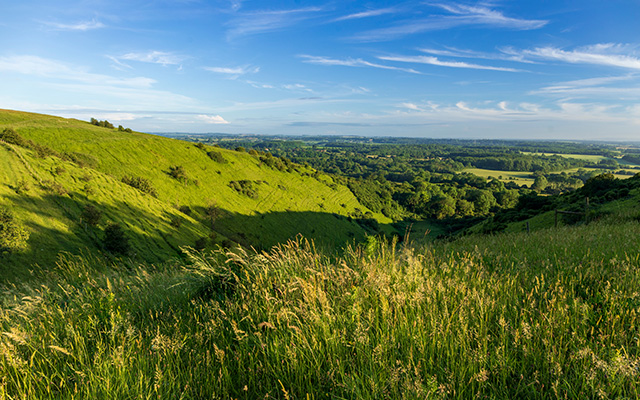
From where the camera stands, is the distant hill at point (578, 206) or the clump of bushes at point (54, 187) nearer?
the distant hill at point (578, 206)

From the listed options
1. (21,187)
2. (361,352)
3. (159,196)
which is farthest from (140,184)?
(361,352)

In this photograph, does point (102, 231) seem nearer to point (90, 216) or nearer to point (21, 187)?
point (90, 216)

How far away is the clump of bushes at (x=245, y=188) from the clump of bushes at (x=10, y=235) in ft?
243

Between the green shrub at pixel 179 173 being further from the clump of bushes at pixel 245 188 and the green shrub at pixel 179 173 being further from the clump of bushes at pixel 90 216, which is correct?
the clump of bushes at pixel 90 216

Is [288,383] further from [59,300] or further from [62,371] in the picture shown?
[59,300]

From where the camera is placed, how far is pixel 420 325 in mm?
2777

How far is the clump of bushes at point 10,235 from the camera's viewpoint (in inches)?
1059

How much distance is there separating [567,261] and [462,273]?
2.35 m

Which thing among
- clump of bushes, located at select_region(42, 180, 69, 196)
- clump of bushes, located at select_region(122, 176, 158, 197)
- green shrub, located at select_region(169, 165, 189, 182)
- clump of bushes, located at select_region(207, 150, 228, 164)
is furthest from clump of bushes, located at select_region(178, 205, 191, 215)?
clump of bushes, located at select_region(207, 150, 228, 164)

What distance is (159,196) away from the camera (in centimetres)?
7812

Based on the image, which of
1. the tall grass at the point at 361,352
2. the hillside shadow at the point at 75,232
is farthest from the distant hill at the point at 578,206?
the hillside shadow at the point at 75,232

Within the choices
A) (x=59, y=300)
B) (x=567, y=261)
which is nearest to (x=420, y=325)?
(x=567, y=261)

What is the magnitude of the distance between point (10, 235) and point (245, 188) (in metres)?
78.2

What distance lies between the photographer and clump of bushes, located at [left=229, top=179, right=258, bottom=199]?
103438mm
